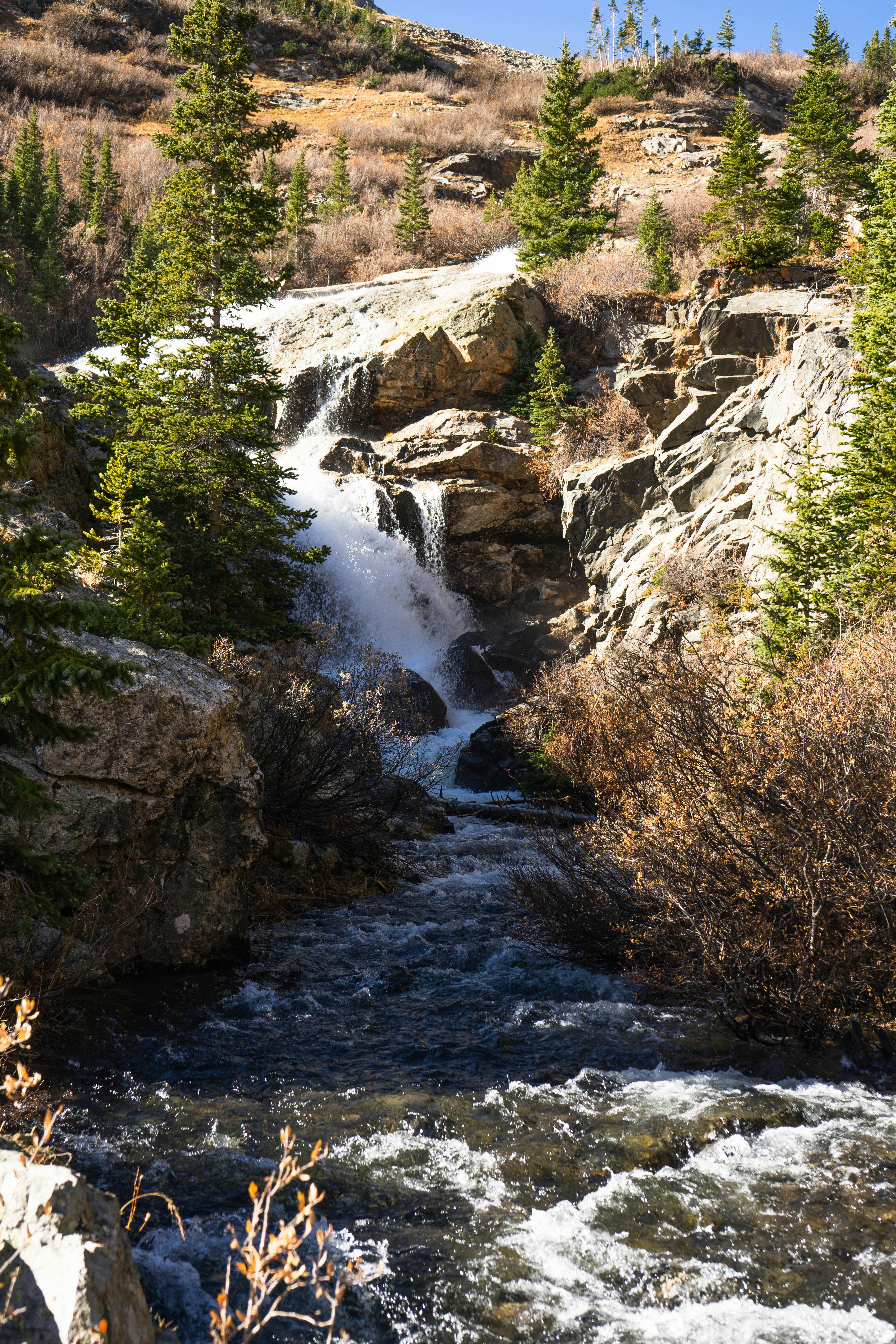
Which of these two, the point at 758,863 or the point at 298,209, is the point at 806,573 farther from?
the point at 298,209

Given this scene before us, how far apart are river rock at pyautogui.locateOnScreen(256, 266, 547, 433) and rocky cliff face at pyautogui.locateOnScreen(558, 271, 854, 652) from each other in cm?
558

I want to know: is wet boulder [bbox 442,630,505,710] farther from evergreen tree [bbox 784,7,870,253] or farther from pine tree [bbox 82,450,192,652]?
evergreen tree [bbox 784,7,870,253]

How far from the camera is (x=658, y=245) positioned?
32.2 metres

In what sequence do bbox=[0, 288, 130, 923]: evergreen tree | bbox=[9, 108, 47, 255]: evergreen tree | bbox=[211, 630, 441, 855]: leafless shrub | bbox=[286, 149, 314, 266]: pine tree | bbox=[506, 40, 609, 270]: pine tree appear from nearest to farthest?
bbox=[0, 288, 130, 923]: evergreen tree < bbox=[211, 630, 441, 855]: leafless shrub < bbox=[506, 40, 609, 270]: pine tree < bbox=[9, 108, 47, 255]: evergreen tree < bbox=[286, 149, 314, 266]: pine tree

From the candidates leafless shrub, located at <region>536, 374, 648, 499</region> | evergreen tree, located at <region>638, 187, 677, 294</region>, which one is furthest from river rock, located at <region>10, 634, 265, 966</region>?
evergreen tree, located at <region>638, 187, 677, 294</region>

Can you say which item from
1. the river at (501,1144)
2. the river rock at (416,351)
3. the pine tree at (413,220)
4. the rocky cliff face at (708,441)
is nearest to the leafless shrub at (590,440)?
the rocky cliff face at (708,441)

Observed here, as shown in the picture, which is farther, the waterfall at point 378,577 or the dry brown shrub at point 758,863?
the waterfall at point 378,577

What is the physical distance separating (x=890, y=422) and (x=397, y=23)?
89.3 meters

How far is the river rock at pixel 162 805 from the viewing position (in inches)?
256

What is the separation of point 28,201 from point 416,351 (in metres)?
30.1

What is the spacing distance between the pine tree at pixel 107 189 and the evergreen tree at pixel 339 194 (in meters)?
12.2

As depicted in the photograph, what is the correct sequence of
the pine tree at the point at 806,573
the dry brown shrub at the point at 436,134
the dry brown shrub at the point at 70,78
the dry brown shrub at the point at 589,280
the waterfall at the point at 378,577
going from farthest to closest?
the dry brown shrub at the point at 70,78, the dry brown shrub at the point at 436,134, the dry brown shrub at the point at 589,280, the waterfall at the point at 378,577, the pine tree at the point at 806,573

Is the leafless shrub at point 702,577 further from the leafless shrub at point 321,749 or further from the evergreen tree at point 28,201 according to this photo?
the evergreen tree at point 28,201

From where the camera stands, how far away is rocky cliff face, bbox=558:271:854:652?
62.3ft
